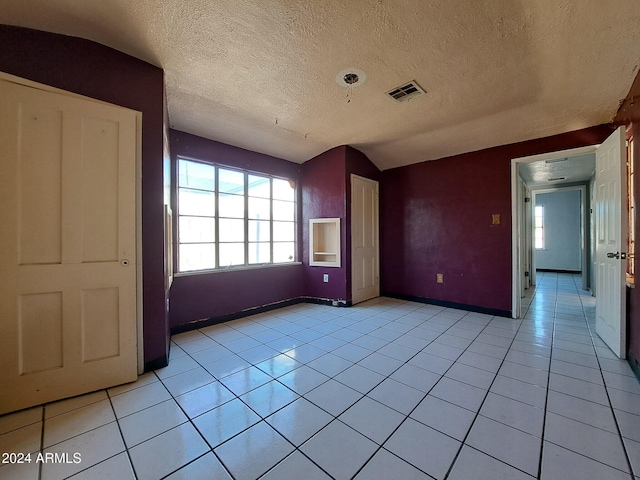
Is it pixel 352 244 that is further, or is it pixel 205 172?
pixel 352 244

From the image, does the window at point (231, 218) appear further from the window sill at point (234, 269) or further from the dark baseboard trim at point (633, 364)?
the dark baseboard trim at point (633, 364)

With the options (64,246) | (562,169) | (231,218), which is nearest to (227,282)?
(231,218)

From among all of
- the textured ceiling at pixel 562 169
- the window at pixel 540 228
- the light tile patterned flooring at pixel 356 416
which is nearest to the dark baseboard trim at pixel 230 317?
the light tile patterned flooring at pixel 356 416

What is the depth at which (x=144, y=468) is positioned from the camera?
1.24 m

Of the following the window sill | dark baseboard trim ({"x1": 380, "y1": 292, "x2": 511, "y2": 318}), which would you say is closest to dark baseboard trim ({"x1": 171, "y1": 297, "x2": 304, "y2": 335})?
the window sill

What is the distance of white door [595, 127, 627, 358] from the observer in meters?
2.35

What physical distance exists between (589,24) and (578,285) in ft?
20.9

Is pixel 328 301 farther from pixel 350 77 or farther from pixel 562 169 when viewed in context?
pixel 562 169

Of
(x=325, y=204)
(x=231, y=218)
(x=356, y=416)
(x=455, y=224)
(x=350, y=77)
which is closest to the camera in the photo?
(x=356, y=416)

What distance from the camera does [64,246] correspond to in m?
1.84

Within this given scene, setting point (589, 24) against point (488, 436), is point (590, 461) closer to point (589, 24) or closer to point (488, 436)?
point (488, 436)

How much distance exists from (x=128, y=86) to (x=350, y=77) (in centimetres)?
195

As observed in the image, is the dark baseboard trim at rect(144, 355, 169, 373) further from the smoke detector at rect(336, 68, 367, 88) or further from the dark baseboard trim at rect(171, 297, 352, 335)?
the smoke detector at rect(336, 68, 367, 88)

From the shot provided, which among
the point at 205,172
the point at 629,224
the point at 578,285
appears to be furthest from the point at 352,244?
the point at 578,285
